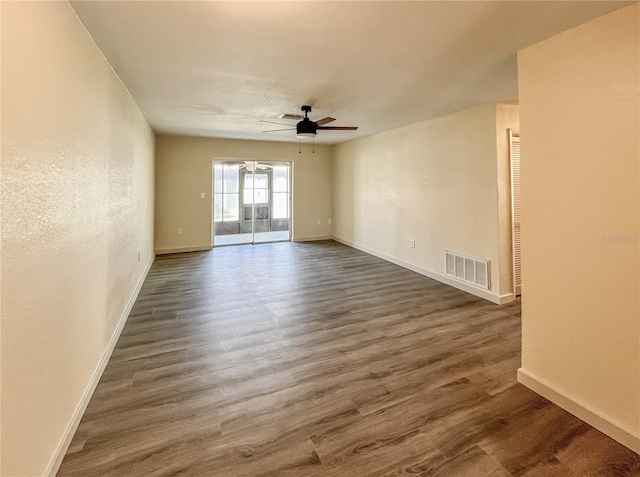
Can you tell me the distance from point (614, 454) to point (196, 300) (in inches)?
150

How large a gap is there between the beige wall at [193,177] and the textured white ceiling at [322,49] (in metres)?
2.72

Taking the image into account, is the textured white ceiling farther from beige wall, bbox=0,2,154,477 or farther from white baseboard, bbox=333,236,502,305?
white baseboard, bbox=333,236,502,305

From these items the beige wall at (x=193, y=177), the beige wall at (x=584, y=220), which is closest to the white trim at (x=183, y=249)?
the beige wall at (x=193, y=177)

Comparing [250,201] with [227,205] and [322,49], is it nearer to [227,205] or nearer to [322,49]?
[227,205]

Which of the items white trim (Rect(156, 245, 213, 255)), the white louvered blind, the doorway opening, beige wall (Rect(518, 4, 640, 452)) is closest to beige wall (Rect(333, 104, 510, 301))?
the white louvered blind

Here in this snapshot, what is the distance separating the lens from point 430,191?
470cm

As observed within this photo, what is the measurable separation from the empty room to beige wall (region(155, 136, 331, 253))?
9.41 feet

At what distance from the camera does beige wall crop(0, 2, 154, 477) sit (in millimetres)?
1150

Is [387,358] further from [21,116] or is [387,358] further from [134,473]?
[21,116]

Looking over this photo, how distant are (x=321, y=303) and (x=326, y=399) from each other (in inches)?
68.0

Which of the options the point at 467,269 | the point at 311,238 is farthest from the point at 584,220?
the point at 311,238

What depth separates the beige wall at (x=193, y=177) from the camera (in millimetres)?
6340

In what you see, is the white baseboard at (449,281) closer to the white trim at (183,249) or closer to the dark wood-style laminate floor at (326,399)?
the dark wood-style laminate floor at (326,399)

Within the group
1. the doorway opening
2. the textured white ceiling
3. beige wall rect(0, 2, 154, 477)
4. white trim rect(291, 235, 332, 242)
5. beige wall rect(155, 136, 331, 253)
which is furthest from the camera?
white trim rect(291, 235, 332, 242)
